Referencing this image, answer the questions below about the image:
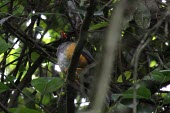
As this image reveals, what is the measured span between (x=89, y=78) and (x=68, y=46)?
3.74 feet

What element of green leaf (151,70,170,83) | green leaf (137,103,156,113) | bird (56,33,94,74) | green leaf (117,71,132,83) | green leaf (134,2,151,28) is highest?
green leaf (134,2,151,28)

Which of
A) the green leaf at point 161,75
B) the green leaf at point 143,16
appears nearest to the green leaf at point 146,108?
the green leaf at point 161,75

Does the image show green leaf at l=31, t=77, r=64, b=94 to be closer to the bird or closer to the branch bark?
the branch bark

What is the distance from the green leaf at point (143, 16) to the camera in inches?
108

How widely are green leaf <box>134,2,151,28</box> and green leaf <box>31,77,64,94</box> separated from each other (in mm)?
770

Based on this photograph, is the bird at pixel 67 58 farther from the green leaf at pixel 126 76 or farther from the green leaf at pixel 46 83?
the green leaf at pixel 46 83

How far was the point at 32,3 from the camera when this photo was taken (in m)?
3.69

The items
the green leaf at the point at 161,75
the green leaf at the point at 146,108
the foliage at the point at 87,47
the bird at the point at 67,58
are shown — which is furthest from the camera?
the bird at the point at 67,58

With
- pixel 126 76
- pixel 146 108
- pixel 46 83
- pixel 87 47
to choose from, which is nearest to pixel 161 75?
pixel 146 108

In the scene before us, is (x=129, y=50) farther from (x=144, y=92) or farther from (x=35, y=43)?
(x=144, y=92)

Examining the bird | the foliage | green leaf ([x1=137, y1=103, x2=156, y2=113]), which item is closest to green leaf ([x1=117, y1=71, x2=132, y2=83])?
the foliage

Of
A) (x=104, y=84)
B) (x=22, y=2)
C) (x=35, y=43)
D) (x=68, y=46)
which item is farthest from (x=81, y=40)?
(x=22, y=2)

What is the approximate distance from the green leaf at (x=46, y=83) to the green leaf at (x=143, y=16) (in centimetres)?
77

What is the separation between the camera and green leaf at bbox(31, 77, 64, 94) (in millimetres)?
2338
